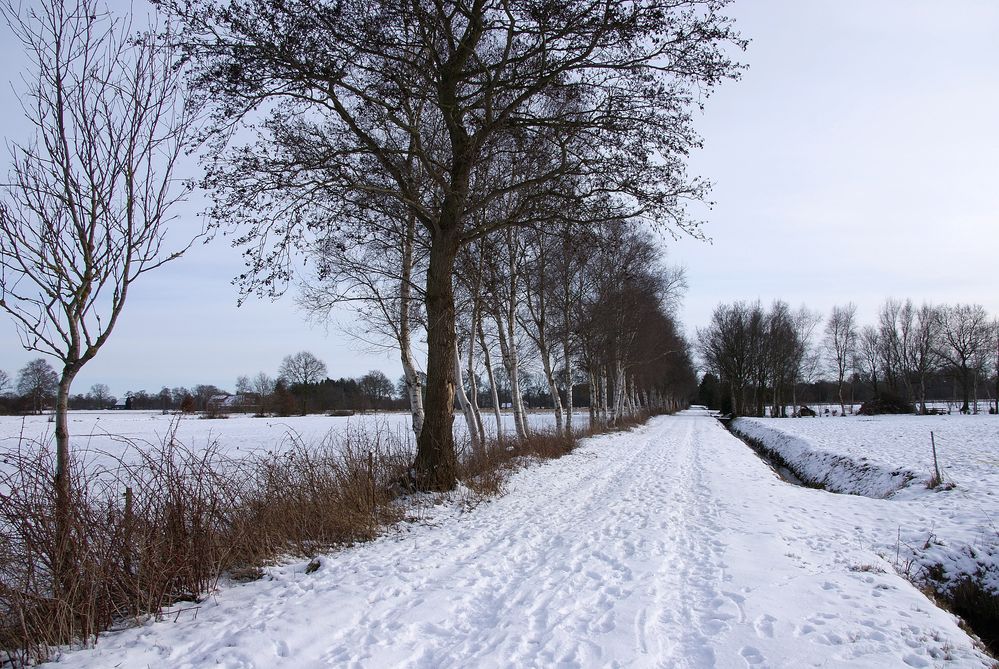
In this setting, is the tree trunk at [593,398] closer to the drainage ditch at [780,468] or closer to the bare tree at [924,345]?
the drainage ditch at [780,468]

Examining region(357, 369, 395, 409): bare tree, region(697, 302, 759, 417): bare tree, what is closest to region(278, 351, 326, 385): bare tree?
region(357, 369, 395, 409): bare tree

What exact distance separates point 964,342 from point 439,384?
5787 centimetres

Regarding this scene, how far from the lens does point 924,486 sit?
10.4 m

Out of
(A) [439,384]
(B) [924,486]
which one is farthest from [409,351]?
(B) [924,486]

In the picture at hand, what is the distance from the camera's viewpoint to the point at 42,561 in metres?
3.47

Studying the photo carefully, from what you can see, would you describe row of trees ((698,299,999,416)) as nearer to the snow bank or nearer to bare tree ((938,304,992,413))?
bare tree ((938,304,992,413))

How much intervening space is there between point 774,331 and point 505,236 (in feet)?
140

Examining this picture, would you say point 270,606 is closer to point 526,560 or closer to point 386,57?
point 526,560

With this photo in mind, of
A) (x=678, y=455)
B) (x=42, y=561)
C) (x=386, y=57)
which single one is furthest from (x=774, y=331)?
(x=42, y=561)

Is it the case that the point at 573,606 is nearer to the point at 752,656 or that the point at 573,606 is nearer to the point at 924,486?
the point at 752,656

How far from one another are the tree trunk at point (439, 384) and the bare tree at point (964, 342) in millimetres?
55783

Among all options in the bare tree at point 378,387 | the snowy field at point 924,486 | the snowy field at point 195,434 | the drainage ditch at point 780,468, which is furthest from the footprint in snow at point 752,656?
the bare tree at point 378,387

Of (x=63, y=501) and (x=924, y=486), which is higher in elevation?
(x=63, y=501)

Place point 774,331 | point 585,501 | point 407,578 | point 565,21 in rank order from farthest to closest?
point 774,331, point 585,501, point 565,21, point 407,578
